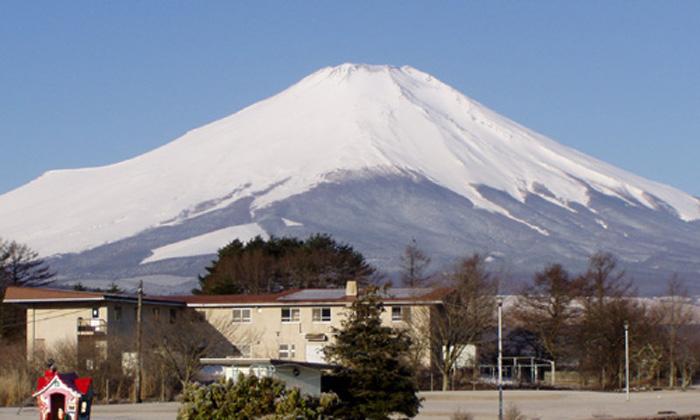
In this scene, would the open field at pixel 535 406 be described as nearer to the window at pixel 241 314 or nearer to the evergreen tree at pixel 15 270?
the window at pixel 241 314

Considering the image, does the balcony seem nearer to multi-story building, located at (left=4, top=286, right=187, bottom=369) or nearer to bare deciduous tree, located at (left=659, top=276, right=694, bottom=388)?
multi-story building, located at (left=4, top=286, right=187, bottom=369)

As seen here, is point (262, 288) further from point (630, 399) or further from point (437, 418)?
point (437, 418)

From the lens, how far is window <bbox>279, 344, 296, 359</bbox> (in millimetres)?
65312

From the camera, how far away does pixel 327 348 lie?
35938 millimetres

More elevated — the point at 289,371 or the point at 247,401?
the point at 289,371

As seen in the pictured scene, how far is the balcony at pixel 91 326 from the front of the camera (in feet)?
198

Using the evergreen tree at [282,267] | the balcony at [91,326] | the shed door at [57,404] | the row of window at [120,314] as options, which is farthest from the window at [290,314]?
Answer: the shed door at [57,404]

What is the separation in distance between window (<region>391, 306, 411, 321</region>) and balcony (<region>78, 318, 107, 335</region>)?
1219 cm

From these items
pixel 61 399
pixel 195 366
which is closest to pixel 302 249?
pixel 195 366

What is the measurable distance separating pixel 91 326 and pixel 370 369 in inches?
1107

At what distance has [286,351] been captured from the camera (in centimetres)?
6556

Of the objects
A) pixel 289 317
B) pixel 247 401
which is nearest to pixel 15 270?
Result: pixel 289 317

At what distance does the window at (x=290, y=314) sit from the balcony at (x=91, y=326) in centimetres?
892

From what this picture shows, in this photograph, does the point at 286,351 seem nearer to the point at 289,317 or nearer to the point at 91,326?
the point at 289,317
